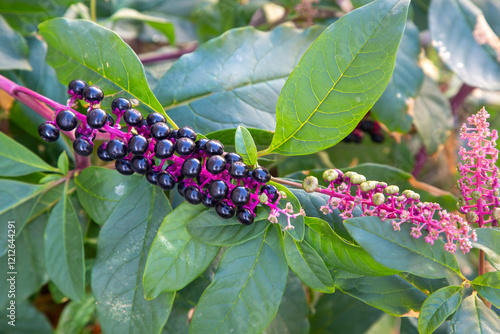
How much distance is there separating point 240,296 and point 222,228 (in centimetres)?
11

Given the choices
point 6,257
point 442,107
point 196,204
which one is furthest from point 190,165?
point 442,107

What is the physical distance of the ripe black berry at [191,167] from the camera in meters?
0.56

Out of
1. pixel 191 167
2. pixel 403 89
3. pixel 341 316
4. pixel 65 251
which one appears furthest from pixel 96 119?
pixel 341 316

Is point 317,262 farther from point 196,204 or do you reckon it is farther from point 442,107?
point 442,107

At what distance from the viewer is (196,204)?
0.60 metres

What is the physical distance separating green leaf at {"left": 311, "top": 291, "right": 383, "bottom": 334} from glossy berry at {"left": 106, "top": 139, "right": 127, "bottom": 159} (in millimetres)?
852

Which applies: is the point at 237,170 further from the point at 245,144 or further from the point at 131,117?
the point at 131,117

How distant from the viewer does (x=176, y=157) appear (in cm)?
61

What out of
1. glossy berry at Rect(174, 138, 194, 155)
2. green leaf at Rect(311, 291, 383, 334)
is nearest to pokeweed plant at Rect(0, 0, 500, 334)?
glossy berry at Rect(174, 138, 194, 155)

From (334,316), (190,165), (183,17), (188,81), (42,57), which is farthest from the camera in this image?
(183,17)

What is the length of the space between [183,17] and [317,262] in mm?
1291

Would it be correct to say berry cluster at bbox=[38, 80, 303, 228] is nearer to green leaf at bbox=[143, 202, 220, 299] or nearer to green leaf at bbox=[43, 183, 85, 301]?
green leaf at bbox=[143, 202, 220, 299]

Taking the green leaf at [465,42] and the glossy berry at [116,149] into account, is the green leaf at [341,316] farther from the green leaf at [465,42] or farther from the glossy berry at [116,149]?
the glossy berry at [116,149]

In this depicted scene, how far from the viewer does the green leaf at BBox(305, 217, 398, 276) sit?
574mm
